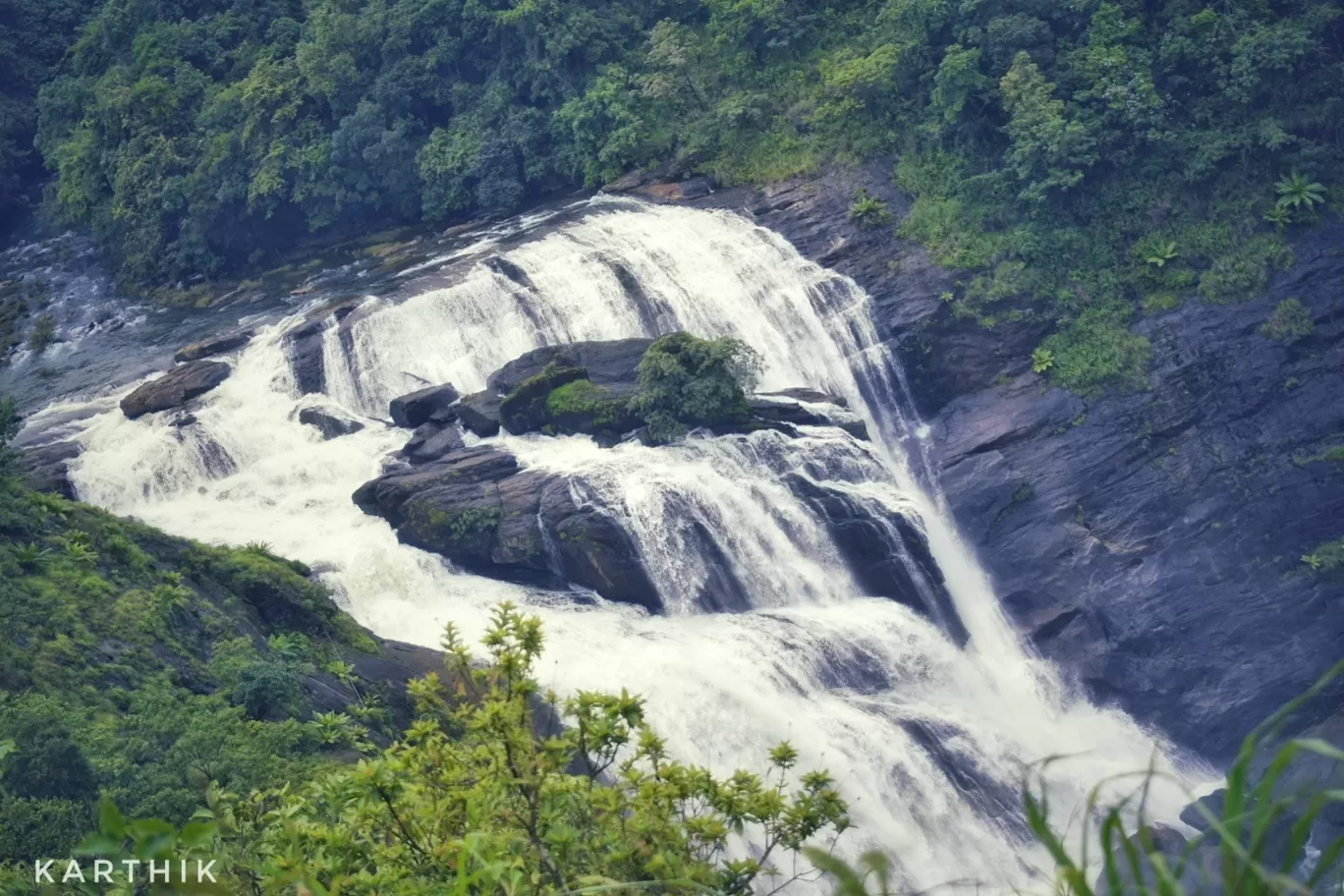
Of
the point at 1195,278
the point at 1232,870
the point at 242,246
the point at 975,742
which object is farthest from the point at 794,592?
the point at 242,246

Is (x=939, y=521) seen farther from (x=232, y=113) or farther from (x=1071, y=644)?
(x=232, y=113)

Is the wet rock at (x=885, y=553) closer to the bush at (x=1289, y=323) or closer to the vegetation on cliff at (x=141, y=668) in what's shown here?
the vegetation on cliff at (x=141, y=668)

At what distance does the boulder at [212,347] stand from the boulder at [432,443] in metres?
5.58

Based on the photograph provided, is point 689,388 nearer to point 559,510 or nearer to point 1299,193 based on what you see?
point 559,510

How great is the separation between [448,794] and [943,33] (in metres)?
25.0

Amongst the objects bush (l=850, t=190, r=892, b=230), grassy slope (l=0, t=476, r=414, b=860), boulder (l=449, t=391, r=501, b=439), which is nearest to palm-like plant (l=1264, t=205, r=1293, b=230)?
bush (l=850, t=190, r=892, b=230)

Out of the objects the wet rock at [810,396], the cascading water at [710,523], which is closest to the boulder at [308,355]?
the cascading water at [710,523]

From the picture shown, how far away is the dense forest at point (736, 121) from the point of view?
24.0m

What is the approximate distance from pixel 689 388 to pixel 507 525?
377 centimetres

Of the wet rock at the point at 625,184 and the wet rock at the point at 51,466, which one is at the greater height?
the wet rock at the point at 625,184

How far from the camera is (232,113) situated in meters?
33.5

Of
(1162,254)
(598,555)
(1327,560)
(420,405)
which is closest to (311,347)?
(420,405)

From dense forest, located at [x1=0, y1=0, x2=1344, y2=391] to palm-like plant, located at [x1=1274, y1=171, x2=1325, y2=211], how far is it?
0.06 metres

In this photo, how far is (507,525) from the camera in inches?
774
